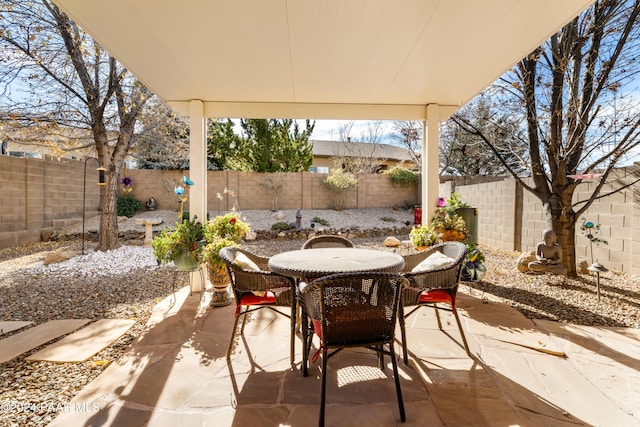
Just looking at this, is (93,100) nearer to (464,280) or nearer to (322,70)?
(322,70)

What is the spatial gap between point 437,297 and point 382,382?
753 millimetres

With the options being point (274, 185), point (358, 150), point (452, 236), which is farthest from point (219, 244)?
point (358, 150)

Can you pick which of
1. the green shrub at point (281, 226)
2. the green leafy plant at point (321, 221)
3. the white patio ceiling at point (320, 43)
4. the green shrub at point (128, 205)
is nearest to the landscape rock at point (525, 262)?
the white patio ceiling at point (320, 43)

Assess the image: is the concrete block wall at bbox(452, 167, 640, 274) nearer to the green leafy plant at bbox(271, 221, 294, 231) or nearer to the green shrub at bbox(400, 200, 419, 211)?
the green shrub at bbox(400, 200, 419, 211)

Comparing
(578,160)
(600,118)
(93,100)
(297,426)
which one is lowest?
(297,426)

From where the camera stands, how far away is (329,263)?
2297mm

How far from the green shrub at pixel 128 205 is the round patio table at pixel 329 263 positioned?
9.64 metres

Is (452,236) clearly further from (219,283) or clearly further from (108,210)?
(108,210)

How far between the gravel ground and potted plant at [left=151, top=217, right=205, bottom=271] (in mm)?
608

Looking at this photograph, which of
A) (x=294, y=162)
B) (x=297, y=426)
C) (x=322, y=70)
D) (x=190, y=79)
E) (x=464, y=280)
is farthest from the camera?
(x=294, y=162)

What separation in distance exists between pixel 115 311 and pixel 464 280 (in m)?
3.74

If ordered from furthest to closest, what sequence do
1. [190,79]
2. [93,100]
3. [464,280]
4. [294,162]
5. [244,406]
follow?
[294,162] < [93,100] < [464,280] < [190,79] < [244,406]

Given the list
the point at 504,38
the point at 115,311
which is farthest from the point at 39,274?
the point at 504,38

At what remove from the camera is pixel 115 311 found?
11.1 feet
